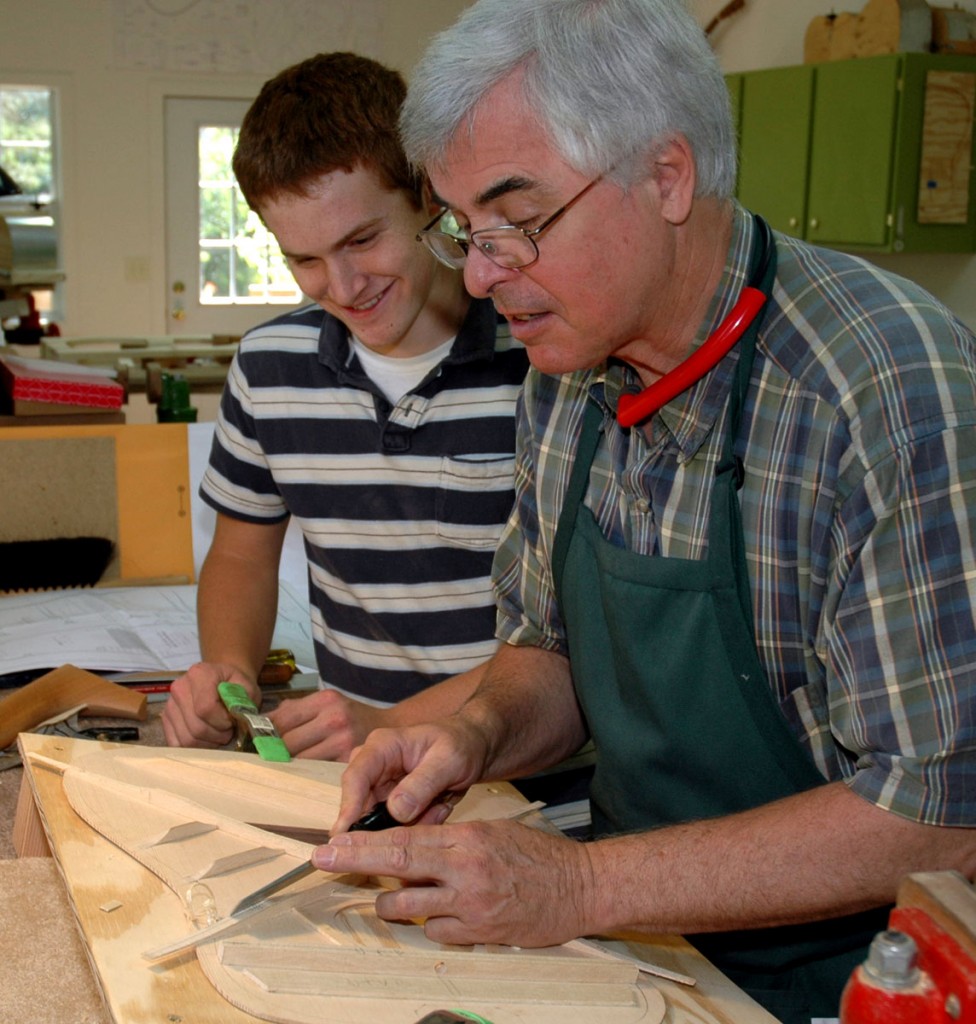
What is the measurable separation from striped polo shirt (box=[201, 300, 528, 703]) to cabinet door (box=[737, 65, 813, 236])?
335 cm

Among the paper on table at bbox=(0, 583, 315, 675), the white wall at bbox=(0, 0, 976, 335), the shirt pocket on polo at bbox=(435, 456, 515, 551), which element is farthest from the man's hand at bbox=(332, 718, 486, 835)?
the white wall at bbox=(0, 0, 976, 335)

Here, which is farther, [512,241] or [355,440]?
[355,440]

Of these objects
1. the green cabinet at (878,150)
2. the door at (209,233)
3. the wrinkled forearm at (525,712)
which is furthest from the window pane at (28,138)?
the wrinkled forearm at (525,712)

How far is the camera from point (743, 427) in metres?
1.32

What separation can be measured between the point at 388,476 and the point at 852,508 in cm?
91

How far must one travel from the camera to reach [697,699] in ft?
4.49

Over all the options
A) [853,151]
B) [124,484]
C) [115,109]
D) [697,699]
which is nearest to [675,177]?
[697,699]

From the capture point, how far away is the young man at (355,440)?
173 cm

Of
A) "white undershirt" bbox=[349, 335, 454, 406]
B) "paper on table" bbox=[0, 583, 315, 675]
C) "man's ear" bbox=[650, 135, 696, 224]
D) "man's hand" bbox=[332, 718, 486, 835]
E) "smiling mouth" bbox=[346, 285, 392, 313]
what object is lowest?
"paper on table" bbox=[0, 583, 315, 675]

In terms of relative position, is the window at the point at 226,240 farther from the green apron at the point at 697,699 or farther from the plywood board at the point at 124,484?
the green apron at the point at 697,699

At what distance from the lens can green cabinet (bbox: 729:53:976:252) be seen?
172 inches

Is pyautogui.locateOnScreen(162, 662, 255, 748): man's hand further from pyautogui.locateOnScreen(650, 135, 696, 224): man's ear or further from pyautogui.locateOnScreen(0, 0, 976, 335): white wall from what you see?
pyautogui.locateOnScreen(0, 0, 976, 335): white wall

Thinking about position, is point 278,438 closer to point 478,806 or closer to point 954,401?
point 478,806

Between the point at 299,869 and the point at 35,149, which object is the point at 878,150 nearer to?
the point at 299,869
